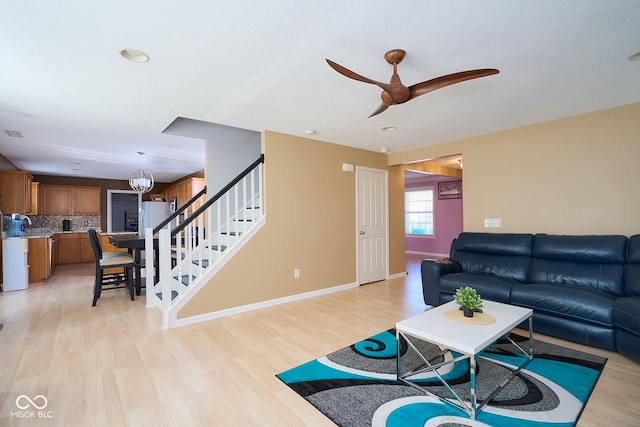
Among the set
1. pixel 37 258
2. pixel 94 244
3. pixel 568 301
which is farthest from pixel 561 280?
pixel 37 258

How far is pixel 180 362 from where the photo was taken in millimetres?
2529

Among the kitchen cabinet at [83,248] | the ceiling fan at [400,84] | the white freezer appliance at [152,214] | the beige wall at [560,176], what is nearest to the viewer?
the ceiling fan at [400,84]

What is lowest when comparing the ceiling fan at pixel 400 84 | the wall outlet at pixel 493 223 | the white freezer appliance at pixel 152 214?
the wall outlet at pixel 493 223

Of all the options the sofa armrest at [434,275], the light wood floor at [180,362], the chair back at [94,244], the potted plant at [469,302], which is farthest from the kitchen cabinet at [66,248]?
the potted plant at [469,302]

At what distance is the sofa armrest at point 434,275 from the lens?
380 centimetres

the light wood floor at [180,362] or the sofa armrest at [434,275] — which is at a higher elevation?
the sofa armrest at [434,275]

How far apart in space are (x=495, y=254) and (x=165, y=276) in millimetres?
4080

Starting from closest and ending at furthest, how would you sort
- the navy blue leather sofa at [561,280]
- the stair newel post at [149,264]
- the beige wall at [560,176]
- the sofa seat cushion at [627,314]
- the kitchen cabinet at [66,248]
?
the sofa seat cushion at [627,314] < the navy blue leather sofa at [561,280] < the beige wall at [560,176] < the stair newel post at [149,264] < the kitchen cabinet at [66,248]

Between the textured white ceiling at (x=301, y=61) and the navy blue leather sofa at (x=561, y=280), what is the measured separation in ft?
5.12

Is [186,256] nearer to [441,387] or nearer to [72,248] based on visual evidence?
[441,387]

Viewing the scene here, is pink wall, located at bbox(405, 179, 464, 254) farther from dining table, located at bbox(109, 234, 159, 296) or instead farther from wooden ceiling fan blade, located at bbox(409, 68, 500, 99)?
dining table, located at bbox(109, 234, 159, 296)

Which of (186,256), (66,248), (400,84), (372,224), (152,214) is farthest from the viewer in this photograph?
(66,248)

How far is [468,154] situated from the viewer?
15.1 ft

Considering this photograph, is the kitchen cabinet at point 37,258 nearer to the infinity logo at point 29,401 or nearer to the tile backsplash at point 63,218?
the tile backsplash at point 63,218
